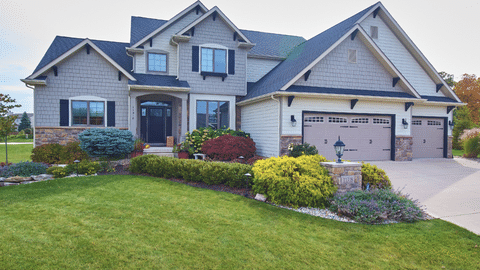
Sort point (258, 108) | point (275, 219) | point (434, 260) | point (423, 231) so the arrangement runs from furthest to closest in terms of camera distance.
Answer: point (258, 108) < point (275, 219) < point (423, 231) < point (434, 260)

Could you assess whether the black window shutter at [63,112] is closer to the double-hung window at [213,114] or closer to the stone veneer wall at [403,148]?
the double-hung window at [213,114]

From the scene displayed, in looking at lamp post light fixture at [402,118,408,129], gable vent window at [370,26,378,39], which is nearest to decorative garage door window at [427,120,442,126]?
lamp post light fixture at [402,118,408,129]

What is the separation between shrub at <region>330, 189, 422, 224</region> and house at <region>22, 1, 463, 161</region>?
5.91m

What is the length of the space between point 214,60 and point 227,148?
5632 mm

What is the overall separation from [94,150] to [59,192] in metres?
4.21

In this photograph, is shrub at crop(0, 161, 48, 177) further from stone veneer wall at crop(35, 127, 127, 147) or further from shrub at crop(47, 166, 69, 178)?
stone veneer wall at crop(35, 127, 127, 147)

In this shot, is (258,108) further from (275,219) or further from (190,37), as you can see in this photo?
(275,219)

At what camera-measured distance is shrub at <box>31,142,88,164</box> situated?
10.6m

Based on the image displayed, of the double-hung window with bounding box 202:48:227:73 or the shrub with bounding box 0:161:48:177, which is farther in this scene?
the double-hung window with bounding box 202:48:227:73

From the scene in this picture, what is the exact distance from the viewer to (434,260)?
3932mm

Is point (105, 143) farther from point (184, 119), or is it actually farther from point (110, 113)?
point (184, 119)

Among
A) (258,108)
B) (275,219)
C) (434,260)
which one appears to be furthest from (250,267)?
(258,108)

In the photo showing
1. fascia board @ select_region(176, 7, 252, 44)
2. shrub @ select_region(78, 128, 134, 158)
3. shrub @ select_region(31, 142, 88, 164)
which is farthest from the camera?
fascia board @ select_region(176, 7, 252, 44)

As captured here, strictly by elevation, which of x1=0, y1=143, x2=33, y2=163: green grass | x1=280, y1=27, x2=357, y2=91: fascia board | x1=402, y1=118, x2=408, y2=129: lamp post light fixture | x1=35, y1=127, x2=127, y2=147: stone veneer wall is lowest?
x1=0, y1=143, x2=33, y2=163: green grass
